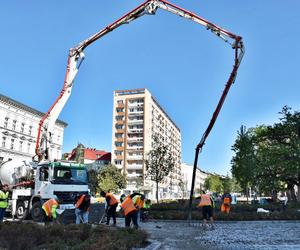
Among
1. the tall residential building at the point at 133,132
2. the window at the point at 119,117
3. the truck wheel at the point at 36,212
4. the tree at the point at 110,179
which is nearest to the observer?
the truck wheel at the point at 36,212

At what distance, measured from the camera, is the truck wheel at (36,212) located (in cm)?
1758

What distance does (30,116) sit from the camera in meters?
62.0

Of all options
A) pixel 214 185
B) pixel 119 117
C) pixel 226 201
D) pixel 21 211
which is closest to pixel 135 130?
pixel 119 117

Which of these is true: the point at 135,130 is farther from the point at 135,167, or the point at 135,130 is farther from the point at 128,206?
the point at 128,206

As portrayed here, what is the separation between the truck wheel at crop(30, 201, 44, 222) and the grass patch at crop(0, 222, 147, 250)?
6721 millimetres

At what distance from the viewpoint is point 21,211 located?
18.8 meters

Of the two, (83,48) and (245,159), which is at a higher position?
(83,48)

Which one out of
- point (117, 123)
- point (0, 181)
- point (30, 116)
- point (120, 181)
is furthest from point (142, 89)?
point (0, 181)

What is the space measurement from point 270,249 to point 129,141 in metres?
86.4

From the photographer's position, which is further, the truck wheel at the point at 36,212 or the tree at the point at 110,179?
the tree at the point at 110,179

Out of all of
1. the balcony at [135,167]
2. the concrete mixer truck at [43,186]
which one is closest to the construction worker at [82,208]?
the concrete mixer truck at [43,186]

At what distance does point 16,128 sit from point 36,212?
43.4 metres

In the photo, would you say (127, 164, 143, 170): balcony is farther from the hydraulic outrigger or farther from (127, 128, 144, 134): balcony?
the hydraulic outrigger

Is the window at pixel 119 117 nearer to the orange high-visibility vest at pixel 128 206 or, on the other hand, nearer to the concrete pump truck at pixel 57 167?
the concrete pump truck at pixel 57 167
